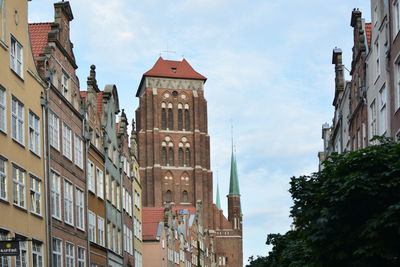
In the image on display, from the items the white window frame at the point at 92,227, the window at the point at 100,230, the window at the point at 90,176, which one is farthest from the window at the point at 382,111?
the window at the point at 100,230

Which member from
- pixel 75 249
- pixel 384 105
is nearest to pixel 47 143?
pixel 75 249

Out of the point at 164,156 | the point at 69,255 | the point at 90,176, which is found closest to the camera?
the point at 69,255

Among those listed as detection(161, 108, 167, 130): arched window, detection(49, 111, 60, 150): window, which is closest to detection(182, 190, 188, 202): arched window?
detection(161, 108, 167, 130): arched window

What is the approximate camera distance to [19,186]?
30.4m

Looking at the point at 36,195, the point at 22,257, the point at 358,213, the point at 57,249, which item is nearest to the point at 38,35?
the point at 36,195

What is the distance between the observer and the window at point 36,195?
3209 cm

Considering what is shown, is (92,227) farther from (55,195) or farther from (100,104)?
(100,104)

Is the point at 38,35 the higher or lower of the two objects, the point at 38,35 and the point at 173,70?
the lower

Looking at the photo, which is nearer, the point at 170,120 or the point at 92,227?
the point at 92,227

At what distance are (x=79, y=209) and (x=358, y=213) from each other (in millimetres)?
24970

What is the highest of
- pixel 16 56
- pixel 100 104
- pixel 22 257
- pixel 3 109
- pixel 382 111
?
pixel 100 104

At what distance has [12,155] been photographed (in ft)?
97.1

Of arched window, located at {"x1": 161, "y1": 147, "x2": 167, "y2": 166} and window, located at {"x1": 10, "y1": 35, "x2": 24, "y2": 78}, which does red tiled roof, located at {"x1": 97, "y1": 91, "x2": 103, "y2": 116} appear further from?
arched window, located at {"x1": 161, "y1": 147, "x2": 167, "y2": 166}

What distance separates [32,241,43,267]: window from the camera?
105 feet
